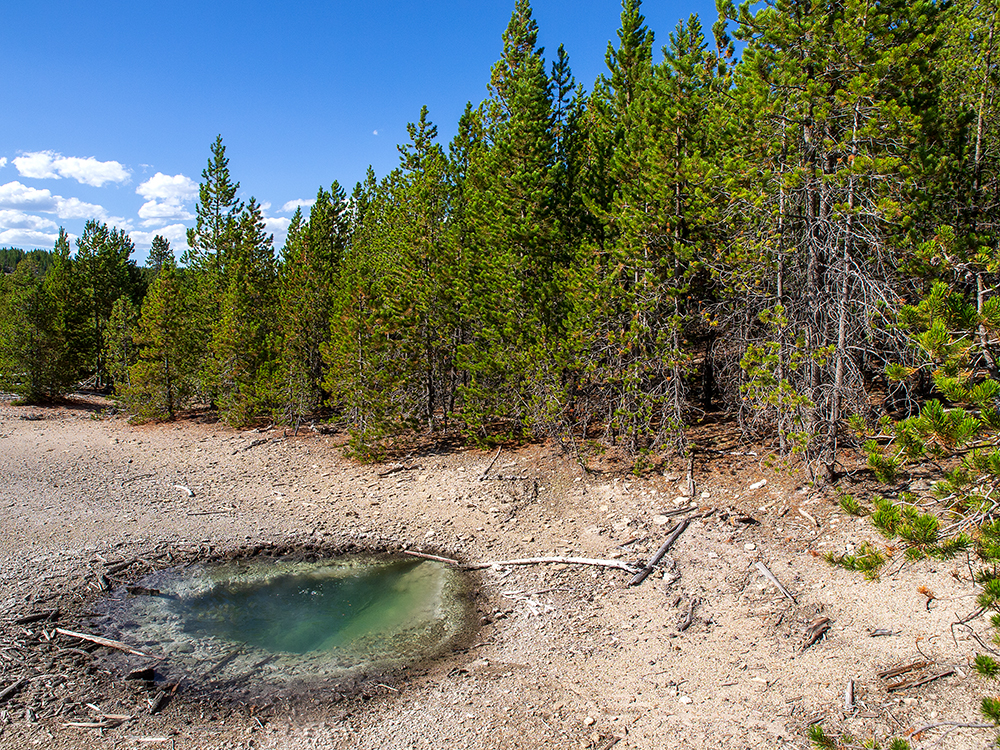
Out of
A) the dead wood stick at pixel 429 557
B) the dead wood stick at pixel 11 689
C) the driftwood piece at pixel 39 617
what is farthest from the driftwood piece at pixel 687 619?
the driftwood piece at pixel 39 617

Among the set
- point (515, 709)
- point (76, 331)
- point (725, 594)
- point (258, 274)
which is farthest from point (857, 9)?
point (76, 331)

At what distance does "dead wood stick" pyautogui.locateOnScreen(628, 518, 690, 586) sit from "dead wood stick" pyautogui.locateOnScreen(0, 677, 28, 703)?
8.16 metres

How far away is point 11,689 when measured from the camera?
6.84m

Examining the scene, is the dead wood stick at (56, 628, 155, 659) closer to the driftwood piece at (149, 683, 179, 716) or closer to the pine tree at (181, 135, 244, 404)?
the driftwood piece at (149, 683, 179, 716)

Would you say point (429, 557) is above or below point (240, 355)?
below

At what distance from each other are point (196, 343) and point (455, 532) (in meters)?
14.7

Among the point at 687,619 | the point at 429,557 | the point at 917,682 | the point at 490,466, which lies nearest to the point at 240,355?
the point at 490,466

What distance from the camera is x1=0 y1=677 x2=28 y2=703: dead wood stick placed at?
265 inches

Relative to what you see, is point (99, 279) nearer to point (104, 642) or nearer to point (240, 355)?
point (240, 355)

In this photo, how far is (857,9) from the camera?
9.38 m

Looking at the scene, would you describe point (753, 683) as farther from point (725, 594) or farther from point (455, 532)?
point (455, 532)

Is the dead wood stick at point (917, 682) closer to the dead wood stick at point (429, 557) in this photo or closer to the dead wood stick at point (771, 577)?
the dead wood stick at point (771, 577)

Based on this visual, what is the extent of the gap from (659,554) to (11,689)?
907cm

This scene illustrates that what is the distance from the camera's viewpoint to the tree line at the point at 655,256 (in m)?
10.1
